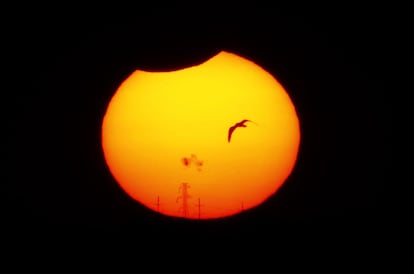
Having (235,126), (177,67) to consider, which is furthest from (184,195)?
(177,67)

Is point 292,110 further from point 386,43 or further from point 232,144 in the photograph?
point 386,43

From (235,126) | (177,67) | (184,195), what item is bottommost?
(184,195)

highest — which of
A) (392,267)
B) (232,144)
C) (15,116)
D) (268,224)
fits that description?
(15,116)

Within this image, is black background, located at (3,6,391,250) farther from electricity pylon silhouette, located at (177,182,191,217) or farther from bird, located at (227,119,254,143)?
bird, located at (227,119,254,143)

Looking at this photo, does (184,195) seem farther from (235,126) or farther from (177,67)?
(177,67)

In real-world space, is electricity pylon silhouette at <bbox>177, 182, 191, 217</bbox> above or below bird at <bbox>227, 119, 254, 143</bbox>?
below

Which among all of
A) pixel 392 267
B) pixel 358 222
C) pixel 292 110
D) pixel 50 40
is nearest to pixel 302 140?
pixel 292 110

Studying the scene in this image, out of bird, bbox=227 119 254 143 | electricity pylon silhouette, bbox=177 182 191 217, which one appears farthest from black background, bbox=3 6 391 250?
bird, bbox=227 119 254 143

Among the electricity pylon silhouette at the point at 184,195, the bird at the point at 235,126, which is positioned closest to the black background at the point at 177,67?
the electricity pylon silhouette at the point at 184,195

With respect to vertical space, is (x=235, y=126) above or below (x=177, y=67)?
below
